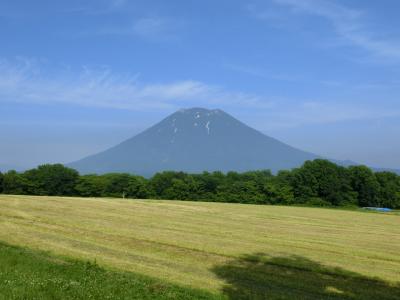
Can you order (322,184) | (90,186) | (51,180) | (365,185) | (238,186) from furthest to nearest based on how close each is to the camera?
(365,185)
(322,184)
(238,186)
(90,186)
(51,180)

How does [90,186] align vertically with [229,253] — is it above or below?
above

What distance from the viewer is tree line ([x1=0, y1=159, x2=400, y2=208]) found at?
334 ft

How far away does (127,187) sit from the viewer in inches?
4242

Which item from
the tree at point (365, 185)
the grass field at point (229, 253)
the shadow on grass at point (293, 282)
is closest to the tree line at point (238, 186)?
the tree at point (365, 185)

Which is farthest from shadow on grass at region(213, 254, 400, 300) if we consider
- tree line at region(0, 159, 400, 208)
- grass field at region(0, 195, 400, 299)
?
tree line at region(0, 159, 400, 208)

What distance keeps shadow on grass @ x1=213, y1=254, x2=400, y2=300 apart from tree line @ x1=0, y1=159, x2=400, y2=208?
82.3m

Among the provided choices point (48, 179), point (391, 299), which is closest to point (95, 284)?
point (391, 299)

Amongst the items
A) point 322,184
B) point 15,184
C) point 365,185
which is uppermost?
point 365,185

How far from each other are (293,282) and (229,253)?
18.5ft

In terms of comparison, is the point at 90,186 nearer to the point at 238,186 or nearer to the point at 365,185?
the point at 238,186

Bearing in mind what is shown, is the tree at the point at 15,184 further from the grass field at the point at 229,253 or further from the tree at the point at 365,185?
the tree at the point at 365,185

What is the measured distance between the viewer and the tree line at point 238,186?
10188 cm

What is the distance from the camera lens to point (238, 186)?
352ft

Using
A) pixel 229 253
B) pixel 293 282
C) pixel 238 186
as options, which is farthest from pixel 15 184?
pixel 293 282
